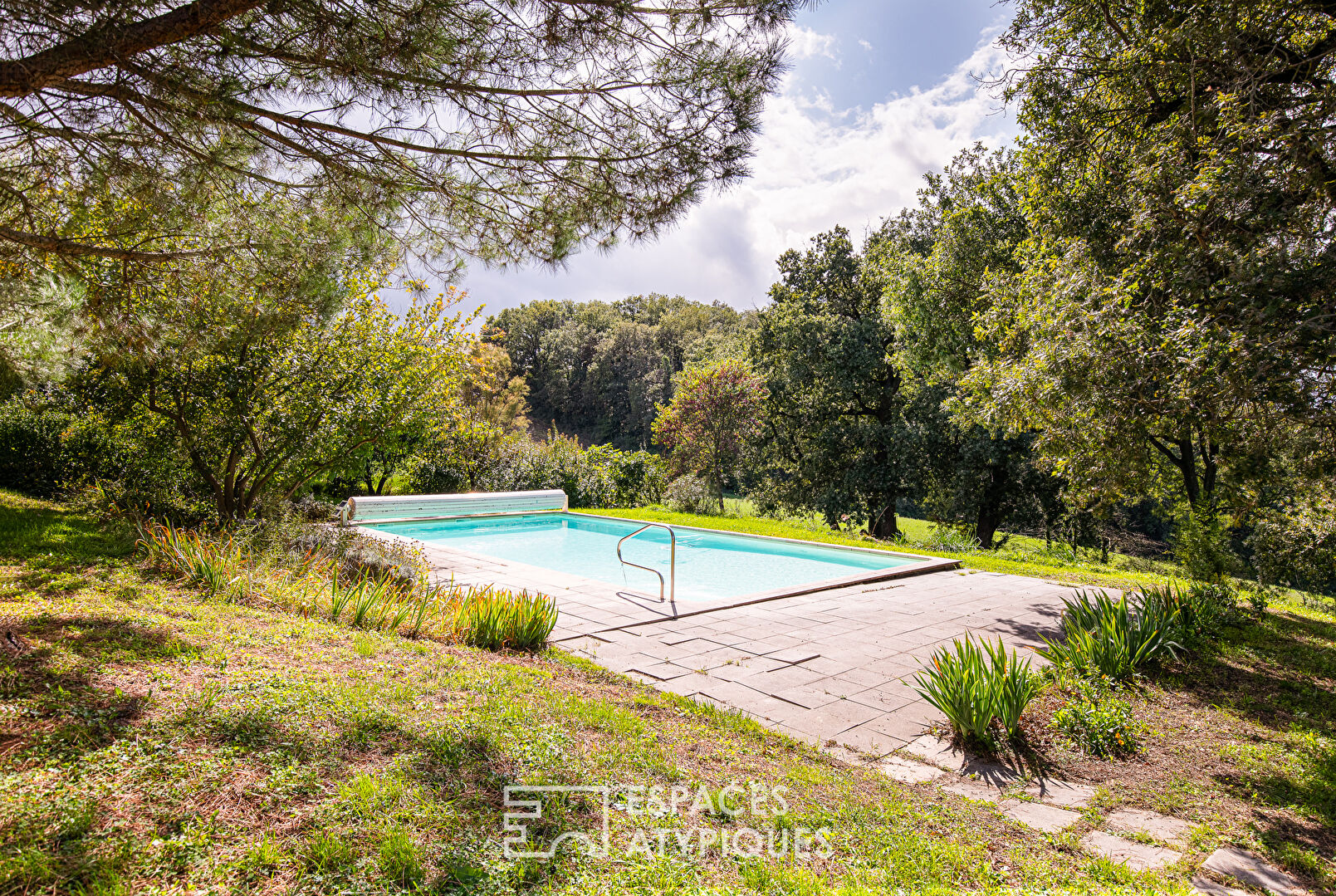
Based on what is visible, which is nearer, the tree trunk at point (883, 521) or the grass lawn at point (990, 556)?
the grass lawn at point (990, 556)

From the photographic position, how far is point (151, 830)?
5.97 feet

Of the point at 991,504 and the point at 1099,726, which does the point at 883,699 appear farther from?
the point at 991,504

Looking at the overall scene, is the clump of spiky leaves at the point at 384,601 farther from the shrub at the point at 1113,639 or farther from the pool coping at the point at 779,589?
the shrub at the point at 1113,639

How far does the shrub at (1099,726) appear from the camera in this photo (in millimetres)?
3283

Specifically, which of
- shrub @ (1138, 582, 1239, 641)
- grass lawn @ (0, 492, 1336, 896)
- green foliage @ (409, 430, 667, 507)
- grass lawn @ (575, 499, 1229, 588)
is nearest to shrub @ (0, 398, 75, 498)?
green foliage @ (409, 430, 667, 507)

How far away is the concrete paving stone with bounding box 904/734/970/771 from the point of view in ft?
10.2

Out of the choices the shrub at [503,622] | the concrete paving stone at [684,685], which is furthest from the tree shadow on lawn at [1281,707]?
the shrub at [503,622]

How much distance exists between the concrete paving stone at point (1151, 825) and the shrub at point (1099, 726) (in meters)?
0.60

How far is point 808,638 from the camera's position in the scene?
4969mm

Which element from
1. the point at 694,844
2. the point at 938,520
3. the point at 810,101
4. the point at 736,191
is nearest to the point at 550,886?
the point at 694,844

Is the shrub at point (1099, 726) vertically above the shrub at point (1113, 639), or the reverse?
the shrub at point (1113, 639)

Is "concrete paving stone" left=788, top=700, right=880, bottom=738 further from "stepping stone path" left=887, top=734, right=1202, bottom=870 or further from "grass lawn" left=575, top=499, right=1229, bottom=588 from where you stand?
"grass lawn" left=575, top=499, right=1229, bottom=588

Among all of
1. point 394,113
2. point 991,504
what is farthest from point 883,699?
point 991,504

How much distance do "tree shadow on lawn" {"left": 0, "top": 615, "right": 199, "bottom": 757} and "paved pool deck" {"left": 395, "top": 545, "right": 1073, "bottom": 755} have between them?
7.74 ft
